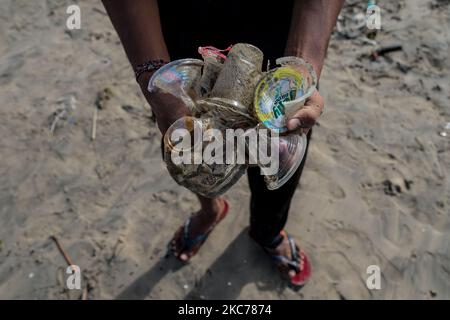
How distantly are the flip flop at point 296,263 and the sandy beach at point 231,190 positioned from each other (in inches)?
2.2

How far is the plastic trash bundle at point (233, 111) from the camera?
3.78ft

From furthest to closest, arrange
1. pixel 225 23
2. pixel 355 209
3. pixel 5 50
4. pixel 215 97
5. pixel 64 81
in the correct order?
pixel 5 50
pixel 64 81
pixel 355 209
pixel 225 23
pixel 215 97

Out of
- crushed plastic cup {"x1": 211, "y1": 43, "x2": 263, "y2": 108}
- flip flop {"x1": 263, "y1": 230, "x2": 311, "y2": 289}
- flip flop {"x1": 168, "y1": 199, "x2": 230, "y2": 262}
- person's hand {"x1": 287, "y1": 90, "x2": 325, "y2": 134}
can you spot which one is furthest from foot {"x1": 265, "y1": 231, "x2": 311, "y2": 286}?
crushed plastic cup {"x1": 211, "y1": 43, "x2": 263, "y2": 108}

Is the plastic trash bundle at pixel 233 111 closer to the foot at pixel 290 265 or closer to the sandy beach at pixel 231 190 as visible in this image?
the foot at pixel 290 265

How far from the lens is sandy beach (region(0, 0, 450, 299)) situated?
93.6 inches

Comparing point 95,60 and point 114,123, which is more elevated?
point 95,60

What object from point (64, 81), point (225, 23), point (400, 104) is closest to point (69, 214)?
point (64, 81)

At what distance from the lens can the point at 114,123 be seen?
3.03 meters

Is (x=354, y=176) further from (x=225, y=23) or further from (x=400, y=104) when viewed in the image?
(x=225, y=23)

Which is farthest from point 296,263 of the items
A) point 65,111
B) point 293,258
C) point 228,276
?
point 65,111

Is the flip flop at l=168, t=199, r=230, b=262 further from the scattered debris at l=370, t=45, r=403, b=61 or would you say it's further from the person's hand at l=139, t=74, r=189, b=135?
the scattered debris at l=370, t=45, r=403, b=61

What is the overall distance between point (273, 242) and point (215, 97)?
134 centimetres
